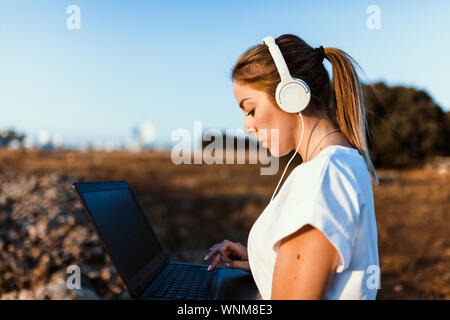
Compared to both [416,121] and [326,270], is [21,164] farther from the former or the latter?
[416,121]

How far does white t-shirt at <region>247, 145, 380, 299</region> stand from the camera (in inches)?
33.1

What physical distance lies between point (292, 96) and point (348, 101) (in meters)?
0.25

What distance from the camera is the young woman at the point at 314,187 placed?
2.79 feet

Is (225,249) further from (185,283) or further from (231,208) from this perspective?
(231,208)

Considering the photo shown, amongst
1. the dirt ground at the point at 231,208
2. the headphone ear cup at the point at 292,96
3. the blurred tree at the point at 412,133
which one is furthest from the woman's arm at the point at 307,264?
the blurred tree at the point at 412,133

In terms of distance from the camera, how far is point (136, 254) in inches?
60.6

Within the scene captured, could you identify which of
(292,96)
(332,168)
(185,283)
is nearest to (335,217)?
(332,168)

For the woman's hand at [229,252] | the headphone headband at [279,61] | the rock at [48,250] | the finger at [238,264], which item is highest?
the headphone headband at [279,61]

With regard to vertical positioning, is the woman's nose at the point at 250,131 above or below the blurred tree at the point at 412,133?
above

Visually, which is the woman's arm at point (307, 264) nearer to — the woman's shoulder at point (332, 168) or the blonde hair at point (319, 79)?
the woman's shoulder at point (332, 168)

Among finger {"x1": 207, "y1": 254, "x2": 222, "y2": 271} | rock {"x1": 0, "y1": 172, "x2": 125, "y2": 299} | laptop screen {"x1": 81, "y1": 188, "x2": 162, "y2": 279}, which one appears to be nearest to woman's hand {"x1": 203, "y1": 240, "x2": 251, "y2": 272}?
finger {"x1": 207, "y1": 254, "x2": 222, "y2": 271}
